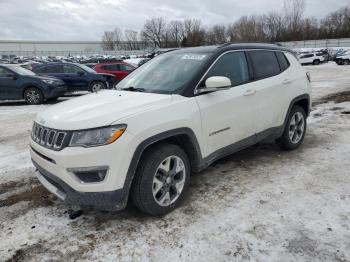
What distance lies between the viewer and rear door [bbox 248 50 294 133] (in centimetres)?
461

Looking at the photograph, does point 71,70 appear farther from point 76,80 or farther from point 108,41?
point 108,41

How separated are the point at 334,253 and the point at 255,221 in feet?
2.52

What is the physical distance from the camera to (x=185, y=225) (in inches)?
131

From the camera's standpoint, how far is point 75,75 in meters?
13.7

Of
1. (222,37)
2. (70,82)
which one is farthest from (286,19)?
(70,82)

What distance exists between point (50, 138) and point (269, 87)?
10.0 ft

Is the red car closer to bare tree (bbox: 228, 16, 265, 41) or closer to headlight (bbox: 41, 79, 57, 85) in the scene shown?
headlight (bbox: 41, 79, 57, 85)

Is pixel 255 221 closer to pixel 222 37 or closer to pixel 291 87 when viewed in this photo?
pixel 291 87

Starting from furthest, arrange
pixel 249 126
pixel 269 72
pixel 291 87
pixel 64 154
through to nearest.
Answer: pixel 291 87
pixel 269 72
pixel 249 126
pixel 64 154

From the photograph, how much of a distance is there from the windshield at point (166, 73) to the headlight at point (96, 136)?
3.22ft

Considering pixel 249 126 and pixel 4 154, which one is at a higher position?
pixel 249 126

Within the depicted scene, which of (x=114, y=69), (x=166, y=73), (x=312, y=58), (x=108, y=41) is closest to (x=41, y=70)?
(x=114, y=69)

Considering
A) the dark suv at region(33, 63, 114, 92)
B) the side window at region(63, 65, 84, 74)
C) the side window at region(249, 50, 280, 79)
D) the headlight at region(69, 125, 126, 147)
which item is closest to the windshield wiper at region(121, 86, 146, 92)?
the headlight at region(69, 125, 126, 147)

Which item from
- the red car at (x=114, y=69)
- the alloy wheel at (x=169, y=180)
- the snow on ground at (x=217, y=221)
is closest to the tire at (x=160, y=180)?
the alloy wheel at (x=169, y=180)
